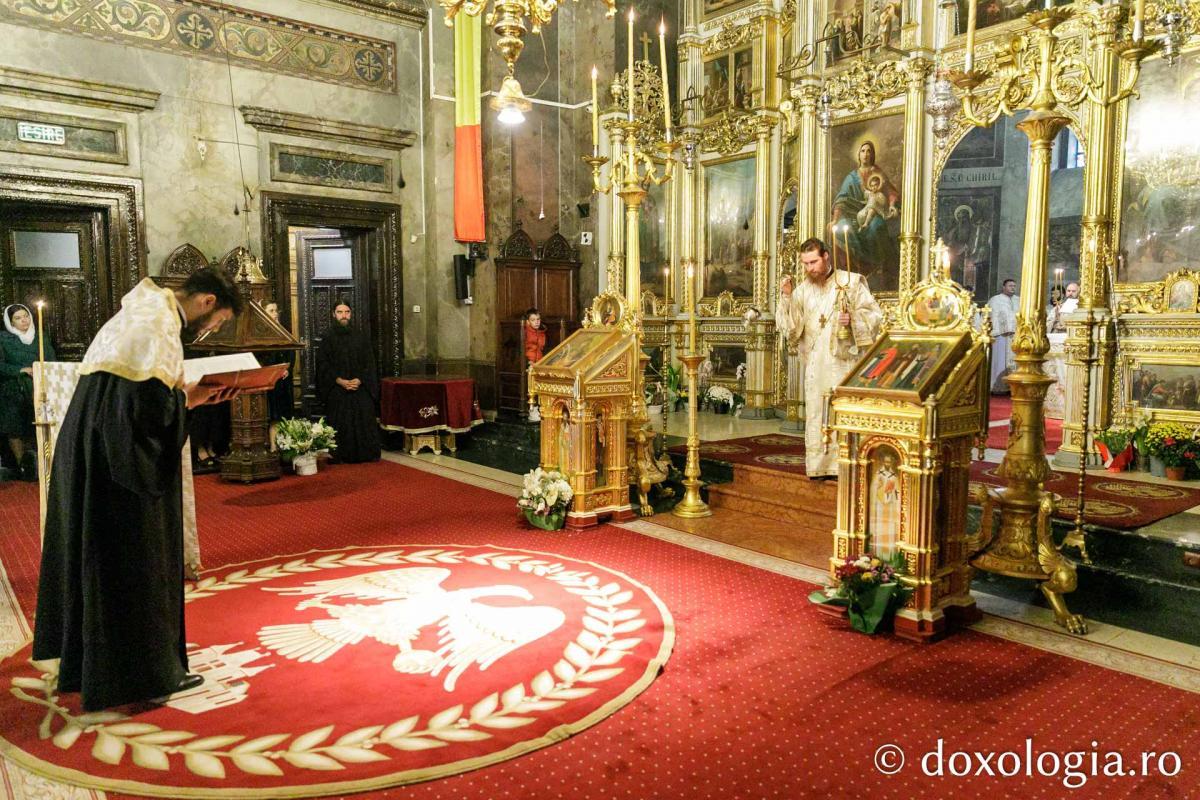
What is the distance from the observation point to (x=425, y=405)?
10344 millimetres

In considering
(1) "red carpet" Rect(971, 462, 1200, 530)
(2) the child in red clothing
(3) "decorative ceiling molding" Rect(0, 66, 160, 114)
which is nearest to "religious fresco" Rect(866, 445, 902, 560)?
(1) "red carpet" Rect(971, 462, 1200, 530)

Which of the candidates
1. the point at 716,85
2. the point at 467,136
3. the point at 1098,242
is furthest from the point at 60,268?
the point at 1098,242

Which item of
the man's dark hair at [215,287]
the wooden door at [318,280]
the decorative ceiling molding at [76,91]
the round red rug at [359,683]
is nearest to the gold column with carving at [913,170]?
the round red rug at [359,683]

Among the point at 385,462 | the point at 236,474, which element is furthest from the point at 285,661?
the point at 385,462

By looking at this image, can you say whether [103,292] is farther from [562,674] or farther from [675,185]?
[562,674]

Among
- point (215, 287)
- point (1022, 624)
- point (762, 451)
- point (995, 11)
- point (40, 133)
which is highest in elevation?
point (995, 11)

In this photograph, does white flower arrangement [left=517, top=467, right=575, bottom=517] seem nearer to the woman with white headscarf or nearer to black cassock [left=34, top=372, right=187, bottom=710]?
black cassock [left=34, top=372, right=187, bottom=710]

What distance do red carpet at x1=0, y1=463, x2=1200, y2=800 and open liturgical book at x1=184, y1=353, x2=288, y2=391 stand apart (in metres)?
1.53

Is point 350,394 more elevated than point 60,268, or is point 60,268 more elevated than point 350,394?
point 60,268

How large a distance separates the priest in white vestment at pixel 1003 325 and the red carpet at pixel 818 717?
29.6 ft

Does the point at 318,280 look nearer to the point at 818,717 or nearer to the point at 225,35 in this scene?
the point at 225,35

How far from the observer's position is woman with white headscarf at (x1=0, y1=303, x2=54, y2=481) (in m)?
8.17

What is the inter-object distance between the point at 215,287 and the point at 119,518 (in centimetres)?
105

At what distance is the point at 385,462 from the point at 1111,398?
772 centimetres
